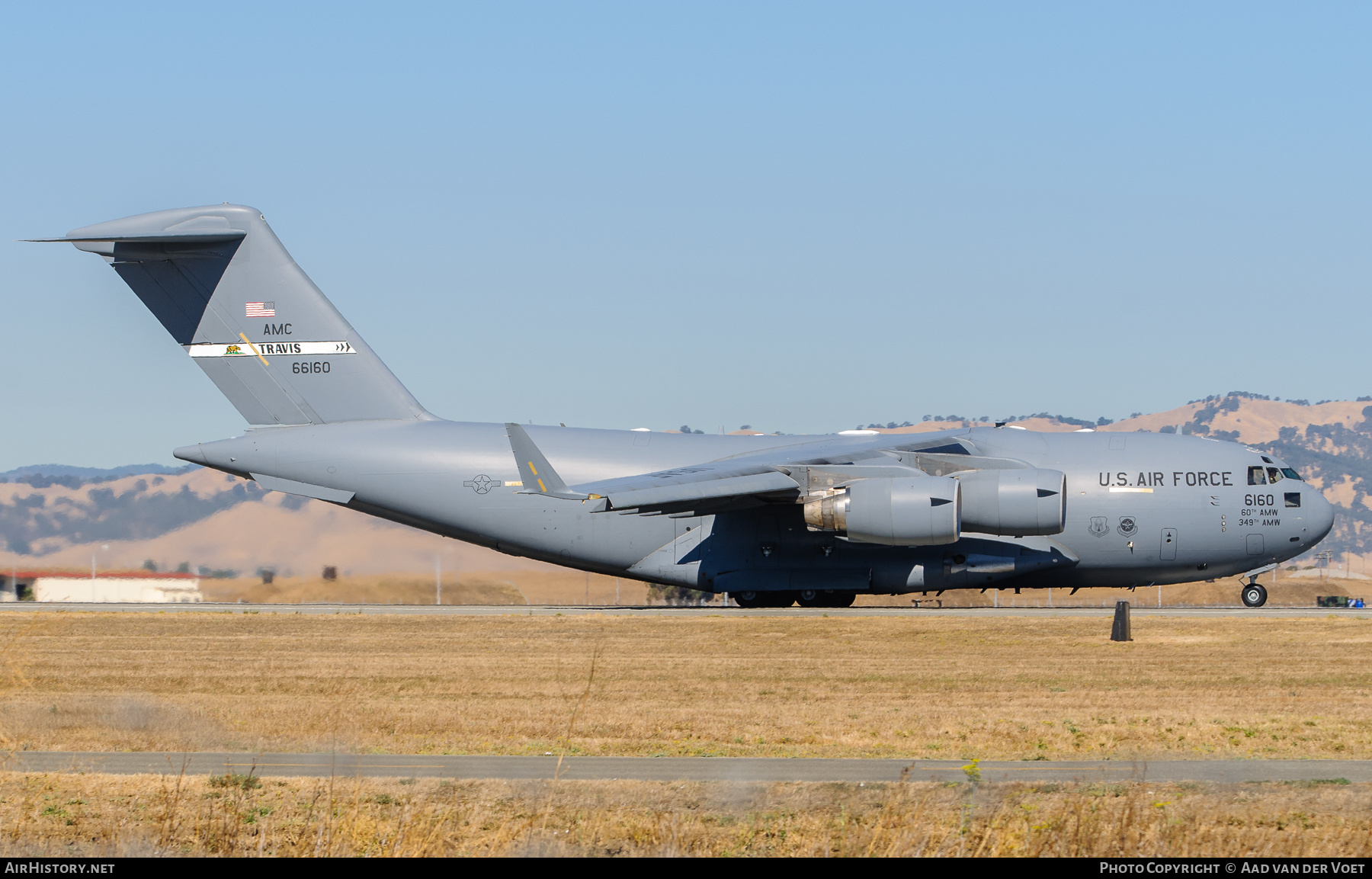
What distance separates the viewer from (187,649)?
20984 millimetres

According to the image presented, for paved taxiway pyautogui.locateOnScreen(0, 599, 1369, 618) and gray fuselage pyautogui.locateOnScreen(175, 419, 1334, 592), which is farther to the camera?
gray fuselage pyautogui.locateOnScreen(175, 419, 1334, 592)

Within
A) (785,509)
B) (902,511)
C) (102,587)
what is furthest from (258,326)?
(902,511)

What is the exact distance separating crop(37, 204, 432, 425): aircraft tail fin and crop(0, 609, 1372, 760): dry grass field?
4927 millimetres

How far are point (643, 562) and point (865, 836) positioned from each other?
1989 centimetres

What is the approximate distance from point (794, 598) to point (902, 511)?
4.82 metres

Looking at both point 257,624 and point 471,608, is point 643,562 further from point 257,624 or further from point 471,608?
point 257,624

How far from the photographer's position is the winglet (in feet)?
77.0

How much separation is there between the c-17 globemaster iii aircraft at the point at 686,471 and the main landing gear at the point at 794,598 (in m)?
0.05

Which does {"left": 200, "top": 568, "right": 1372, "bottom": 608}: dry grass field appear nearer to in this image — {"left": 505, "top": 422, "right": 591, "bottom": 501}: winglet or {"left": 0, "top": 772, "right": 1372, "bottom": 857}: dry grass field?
{"left": 505, "top": 422, "right": 591, "bottom": 501}: winglet

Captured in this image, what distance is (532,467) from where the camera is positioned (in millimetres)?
24000

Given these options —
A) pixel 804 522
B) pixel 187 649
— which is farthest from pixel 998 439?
pixel 187 649

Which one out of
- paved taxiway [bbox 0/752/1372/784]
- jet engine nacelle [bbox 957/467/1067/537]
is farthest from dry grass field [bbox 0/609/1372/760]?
jet engine nacelle [bbox 957/467/1067/537]

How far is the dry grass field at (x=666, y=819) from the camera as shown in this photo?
7.78m

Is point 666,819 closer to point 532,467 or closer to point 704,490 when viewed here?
point 704,490
